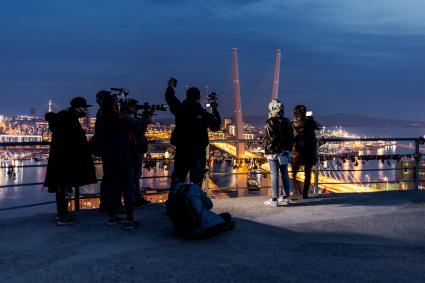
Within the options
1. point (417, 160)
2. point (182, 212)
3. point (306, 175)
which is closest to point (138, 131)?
point (182, 212)

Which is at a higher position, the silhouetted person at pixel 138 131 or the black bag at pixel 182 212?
the silhouetted person at pixel 138 131

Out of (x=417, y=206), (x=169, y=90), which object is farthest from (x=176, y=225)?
(x=417, y=206)

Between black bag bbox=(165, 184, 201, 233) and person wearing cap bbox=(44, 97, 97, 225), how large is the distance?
4.18ft

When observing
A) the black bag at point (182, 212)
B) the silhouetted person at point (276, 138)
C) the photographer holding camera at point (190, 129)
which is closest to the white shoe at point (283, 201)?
the silhouetted person at point (276, 138)

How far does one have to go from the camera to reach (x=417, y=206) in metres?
7.56

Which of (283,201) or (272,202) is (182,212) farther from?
(283,201)

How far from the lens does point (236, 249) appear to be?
4910 mm

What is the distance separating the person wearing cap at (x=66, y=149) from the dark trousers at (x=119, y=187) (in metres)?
0.32

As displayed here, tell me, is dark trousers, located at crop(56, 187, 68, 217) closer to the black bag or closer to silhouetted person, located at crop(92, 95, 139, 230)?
silhouetted person, located at crop(92, 95, 139, 230)

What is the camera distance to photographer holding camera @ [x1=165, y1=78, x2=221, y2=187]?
630cm

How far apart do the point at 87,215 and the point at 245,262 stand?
3074mm

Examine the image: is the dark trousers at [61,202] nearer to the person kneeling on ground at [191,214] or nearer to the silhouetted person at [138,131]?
the silhouetted person at [138,131]

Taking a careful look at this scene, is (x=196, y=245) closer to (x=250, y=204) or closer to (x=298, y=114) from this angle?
(x=250, y=204)

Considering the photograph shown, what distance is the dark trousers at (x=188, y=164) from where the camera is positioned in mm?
6441
